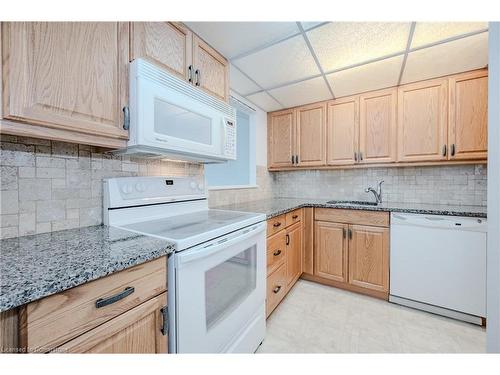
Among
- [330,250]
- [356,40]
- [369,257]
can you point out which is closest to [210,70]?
[356,40]

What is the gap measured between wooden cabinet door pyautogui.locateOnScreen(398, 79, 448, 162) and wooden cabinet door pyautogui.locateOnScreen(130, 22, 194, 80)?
216 cm

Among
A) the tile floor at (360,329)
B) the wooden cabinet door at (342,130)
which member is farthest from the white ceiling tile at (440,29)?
the tile floor at (360,329)

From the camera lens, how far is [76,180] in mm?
1143

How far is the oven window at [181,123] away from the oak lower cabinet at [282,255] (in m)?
0.84

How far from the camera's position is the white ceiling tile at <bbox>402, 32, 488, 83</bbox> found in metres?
1.58

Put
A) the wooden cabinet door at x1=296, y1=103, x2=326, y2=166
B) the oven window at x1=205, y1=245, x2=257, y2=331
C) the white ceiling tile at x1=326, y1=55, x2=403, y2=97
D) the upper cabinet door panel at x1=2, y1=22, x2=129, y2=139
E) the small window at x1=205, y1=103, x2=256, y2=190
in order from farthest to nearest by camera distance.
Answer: the small window at x1=205, y1=103, x2=256, y2=190, the wooden cabinet door at x1=296, y1=103, x2=326, y2=166, the white ceiling tile at x1=326, y1=55, x2=403, y2=97, the oven window at x1=205, y1=245, x2=257, y2=331, the upper cabinet door panel at x1=2, y1=22, x2=129, y2=139

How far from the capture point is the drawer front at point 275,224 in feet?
5.78

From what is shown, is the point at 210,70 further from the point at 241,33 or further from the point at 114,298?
the point at 114,298

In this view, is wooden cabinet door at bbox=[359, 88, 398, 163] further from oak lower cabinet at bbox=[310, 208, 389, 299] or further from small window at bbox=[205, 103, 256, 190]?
small window at bbox=[205, 103, 256, 190]

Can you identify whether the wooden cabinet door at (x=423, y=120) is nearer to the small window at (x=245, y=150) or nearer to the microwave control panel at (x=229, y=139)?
the small window at (x=245, y=150)

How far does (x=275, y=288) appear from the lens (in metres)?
1.85

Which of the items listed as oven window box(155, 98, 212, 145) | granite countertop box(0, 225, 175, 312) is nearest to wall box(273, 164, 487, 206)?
oven window box(155, 98, 212, 145)

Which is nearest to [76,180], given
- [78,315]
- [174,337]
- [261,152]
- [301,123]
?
[78,315]
